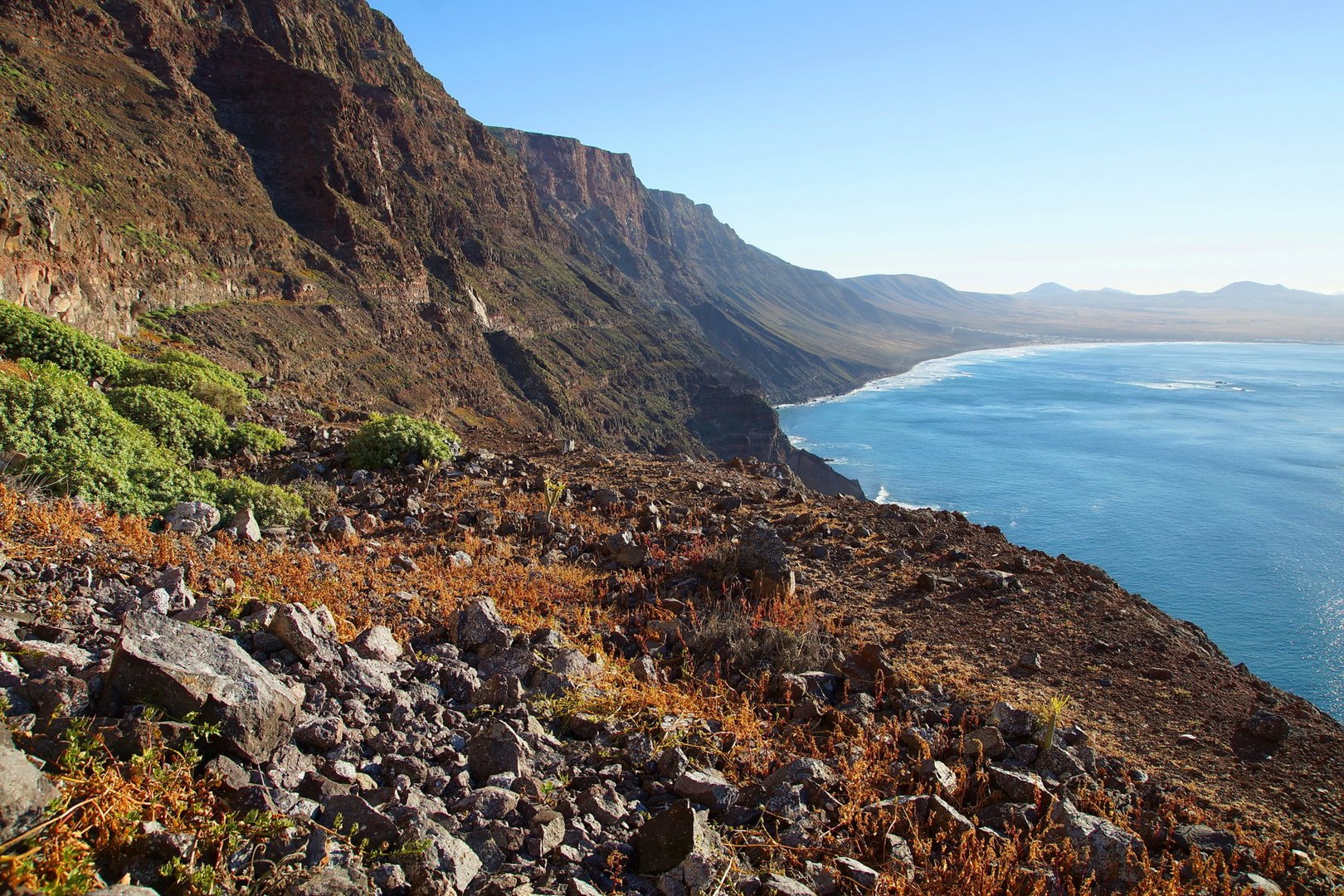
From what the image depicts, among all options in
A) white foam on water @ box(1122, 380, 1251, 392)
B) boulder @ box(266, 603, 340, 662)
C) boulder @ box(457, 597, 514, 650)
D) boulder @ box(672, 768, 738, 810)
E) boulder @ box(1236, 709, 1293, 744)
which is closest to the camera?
boulder @ box(672, 768, 738, 810)

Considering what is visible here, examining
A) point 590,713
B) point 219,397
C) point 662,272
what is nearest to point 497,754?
point 590,713

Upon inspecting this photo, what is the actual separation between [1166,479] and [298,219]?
6233 centimetres

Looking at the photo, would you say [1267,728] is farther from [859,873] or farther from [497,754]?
[497,754]

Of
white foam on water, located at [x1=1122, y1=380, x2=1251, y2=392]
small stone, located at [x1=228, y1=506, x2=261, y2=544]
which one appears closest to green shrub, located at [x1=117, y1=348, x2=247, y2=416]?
small stone, located at [x1=228, y1=506, x2=261, y2=544]

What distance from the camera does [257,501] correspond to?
6781 millimetres

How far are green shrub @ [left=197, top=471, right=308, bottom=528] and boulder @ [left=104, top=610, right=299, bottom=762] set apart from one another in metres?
3.89

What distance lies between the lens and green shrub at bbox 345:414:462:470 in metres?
9.45

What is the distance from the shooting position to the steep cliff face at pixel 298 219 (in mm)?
26438

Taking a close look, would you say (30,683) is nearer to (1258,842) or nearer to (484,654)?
(484,654)

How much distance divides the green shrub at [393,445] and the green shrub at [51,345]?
434 cm

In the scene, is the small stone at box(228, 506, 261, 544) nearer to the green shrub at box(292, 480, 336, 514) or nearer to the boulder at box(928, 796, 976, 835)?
the green shrub at box(292, 480, 336, 514)

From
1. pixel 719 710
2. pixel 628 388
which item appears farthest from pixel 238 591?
pixel 628 388

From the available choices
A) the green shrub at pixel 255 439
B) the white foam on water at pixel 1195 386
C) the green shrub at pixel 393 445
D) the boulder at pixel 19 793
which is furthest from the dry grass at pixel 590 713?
the white foam on water at pixel 1195 386

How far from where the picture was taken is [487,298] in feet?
179
